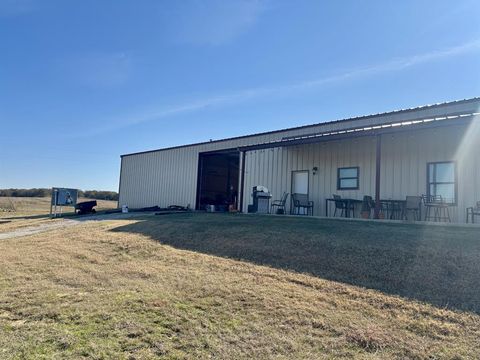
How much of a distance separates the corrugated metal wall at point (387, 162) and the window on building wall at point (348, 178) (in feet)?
0.46

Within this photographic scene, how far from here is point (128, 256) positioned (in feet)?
23.1

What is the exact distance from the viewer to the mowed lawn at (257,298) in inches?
127

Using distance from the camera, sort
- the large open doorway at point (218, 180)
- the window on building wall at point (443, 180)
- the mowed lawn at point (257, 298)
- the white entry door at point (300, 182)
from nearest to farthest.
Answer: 1. the mowed lawn at point (257, 298)
2. the window on building wall at point (443, 180)
3. the white entry door at point (300, 182)
4. the large open doorway at point (218, 180)

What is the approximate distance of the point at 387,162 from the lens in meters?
11.9

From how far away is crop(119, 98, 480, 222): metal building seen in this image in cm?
1046

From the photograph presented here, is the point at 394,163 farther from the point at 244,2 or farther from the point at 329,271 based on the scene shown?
the point at 329,271

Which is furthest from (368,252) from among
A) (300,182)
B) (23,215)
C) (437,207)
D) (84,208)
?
(23,215)

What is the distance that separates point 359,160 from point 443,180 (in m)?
2.71

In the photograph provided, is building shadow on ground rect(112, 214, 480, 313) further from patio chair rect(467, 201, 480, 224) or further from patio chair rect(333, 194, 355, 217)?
patio chair rect(333, 194, 355, 217)

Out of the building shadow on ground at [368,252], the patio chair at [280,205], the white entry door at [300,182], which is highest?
the white entry door at [300,182]

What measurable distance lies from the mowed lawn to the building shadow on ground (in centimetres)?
2

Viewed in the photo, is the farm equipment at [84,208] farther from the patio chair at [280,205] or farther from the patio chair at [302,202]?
the patio chair at [302,202]

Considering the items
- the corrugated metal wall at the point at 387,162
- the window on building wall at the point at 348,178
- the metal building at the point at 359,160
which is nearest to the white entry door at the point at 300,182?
the metal building at the point at 359,160

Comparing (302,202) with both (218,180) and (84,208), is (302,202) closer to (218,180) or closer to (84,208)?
(218,180)
